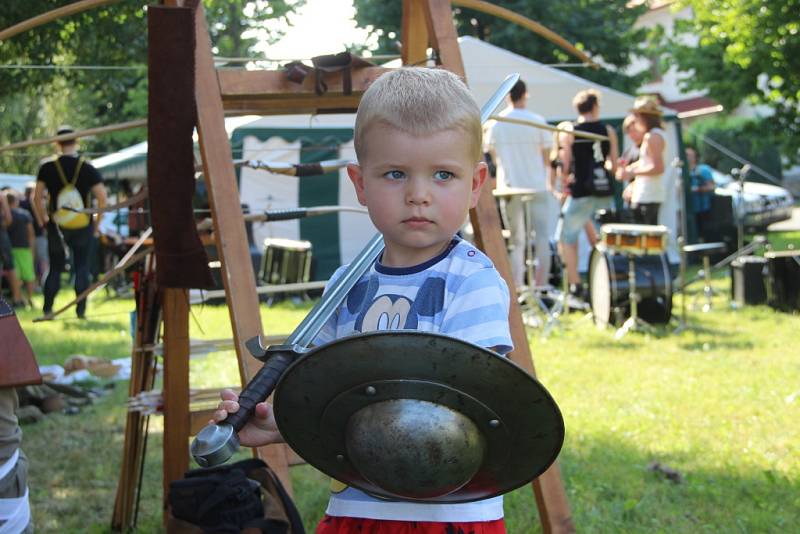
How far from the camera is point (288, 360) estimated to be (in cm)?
193

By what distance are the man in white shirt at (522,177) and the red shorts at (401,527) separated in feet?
25.3

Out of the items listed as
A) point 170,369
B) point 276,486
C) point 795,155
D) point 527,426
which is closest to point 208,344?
point 170,369

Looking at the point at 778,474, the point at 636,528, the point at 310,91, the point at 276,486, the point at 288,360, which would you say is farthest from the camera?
the point at 778,474

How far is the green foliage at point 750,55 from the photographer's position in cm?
1488

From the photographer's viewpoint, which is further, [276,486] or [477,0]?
[477,0]

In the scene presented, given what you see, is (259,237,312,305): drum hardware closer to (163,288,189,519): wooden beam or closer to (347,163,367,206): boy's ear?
(163,288,189,519): wooden beam

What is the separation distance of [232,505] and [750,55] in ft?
46.4

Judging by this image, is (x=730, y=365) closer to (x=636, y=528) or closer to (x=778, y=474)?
(x=778, y=474)

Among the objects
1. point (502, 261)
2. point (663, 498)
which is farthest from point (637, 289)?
point (502, 261)

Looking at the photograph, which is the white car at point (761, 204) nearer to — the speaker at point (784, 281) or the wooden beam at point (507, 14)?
the speaker at point (784, 281)

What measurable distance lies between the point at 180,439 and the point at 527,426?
212 centimetres

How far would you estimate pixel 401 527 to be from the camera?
6.53 feet

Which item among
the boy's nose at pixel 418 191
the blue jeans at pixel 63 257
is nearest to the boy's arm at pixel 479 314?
the boy's nose at pixel 418 191

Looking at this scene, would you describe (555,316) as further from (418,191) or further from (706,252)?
(418,191)
